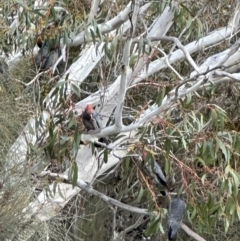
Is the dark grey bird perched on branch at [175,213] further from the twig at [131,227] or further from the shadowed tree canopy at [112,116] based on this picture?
the twig at [131,227]

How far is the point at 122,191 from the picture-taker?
6.26 meters

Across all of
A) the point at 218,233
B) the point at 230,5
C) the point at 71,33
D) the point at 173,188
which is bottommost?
the point at 218,233

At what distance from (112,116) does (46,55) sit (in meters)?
0.83

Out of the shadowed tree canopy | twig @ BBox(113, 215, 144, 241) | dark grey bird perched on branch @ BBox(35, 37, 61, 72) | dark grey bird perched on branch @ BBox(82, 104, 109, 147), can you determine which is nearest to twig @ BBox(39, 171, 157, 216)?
the shadowed tree canopy

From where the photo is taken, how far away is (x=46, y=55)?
5094mm

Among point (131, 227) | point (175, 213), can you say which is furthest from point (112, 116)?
point (131, 227)

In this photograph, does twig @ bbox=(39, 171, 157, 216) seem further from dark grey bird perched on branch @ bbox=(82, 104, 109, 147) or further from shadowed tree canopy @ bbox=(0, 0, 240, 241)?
dark grey bird perched on branch @ bbox=(82, 104, 109, 147)

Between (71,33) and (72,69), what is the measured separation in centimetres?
62

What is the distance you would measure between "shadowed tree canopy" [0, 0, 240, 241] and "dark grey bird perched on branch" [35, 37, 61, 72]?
0.04 feet

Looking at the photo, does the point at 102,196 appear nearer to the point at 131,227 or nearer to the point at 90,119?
the point at 90,119

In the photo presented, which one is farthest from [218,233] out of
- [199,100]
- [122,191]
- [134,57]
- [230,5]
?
[134,57]

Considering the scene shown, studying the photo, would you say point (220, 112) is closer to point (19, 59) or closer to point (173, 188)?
point (173, 188)

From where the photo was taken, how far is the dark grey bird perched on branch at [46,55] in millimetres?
5061

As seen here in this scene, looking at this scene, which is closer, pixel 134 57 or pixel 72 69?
pixel 134 57
